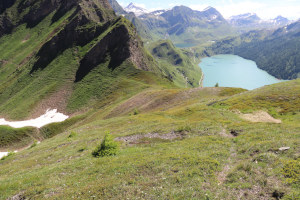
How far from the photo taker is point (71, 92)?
110625mm

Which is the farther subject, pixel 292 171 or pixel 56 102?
pixel 56 102

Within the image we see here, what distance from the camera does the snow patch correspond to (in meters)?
84.9

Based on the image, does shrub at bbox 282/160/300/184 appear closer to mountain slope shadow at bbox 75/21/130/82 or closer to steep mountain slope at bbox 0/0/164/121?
steep mountain slope at bbox 0/0/164/121

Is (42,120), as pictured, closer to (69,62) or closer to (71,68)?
(71,68)

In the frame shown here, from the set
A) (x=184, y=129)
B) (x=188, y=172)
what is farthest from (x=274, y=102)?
(x=188, y=172)

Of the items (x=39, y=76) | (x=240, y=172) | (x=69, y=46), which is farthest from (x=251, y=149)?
(x=69, y=46)

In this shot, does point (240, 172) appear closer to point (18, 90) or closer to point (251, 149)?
point (251, 149)

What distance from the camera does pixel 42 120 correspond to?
89.9m

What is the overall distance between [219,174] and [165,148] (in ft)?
26.7

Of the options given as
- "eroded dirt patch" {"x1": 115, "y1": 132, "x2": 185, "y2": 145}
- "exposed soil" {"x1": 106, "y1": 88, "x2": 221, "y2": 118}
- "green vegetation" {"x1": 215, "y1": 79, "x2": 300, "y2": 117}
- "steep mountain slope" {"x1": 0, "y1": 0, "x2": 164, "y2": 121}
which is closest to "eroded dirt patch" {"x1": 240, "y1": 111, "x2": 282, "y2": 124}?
"green vegetation" {"x1": 215, "y1": 79, "x2": 300, "y2": 117}

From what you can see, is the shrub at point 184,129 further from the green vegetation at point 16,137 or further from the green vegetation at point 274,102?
the green vegetation at point 16,137

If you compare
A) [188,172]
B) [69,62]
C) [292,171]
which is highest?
[69,62]

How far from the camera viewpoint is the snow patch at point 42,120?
8489cm

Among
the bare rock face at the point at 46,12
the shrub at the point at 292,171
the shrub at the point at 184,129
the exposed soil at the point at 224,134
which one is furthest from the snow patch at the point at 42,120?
the bare rock face at the point at 46,12
